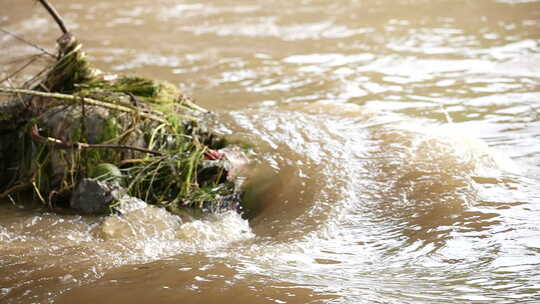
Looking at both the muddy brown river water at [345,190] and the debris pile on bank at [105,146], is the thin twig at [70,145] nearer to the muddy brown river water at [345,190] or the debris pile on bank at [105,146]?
the debris pile on bank at [105,146]

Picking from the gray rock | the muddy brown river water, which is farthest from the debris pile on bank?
the muddy brown river water

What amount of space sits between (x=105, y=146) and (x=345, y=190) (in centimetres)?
147

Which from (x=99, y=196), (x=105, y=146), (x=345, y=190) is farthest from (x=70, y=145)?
(x=345, y=190)

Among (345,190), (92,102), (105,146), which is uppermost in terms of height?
(92,102)

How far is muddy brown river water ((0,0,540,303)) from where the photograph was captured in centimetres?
256

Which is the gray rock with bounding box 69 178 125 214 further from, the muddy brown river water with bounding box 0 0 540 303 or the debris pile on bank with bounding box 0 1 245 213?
the muddy brown river water with bounding box 0 0 540 303

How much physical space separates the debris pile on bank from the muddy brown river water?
0.65 ft

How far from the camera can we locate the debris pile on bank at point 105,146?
3.71 metres

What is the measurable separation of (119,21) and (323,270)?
7438mm

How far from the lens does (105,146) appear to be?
374cm

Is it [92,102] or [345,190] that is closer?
[345,190]

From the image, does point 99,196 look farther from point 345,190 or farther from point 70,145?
point 345,190

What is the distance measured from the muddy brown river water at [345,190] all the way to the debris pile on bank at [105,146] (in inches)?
7.8

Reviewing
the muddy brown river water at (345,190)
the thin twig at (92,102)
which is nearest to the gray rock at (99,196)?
the muddy brown river water at (345,190)
